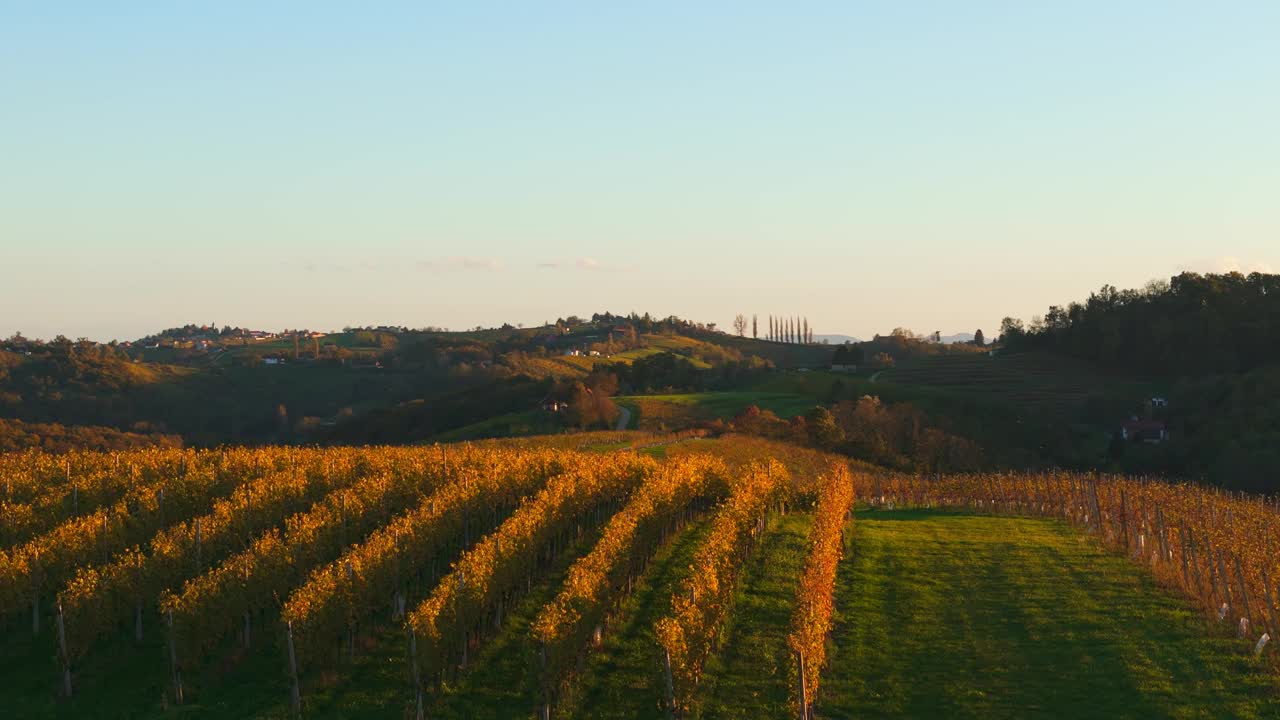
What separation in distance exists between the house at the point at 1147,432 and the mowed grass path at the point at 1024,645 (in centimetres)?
5287

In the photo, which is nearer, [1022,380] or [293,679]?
[293,679]

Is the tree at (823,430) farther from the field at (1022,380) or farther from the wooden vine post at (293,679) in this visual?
the wooden vine post at (293,679)

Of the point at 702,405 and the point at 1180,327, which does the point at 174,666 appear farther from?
the point at 1180,327

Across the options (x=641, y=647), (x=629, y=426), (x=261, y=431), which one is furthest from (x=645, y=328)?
(x=641, y=647)

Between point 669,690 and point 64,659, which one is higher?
point 669,690

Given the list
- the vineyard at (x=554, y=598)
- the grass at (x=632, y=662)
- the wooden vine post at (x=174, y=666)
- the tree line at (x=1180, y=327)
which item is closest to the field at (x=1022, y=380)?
the tree line at (x=1180, y=327)

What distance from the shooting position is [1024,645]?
2059 cm

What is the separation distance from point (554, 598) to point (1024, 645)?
10.2m

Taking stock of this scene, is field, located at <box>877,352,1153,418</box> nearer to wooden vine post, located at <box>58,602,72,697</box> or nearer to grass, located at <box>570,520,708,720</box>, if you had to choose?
grass, located at <box>570,520,708,720</box>

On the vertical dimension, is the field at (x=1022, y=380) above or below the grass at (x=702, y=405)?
above

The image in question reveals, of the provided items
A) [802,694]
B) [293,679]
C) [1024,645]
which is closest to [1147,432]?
[1024,645]

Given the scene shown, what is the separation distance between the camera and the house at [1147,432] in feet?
251

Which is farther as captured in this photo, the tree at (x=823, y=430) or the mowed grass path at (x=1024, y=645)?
the tree at (x=823, y=430)

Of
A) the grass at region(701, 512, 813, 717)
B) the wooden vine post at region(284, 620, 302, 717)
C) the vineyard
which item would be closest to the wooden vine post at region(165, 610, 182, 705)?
the vineyard
